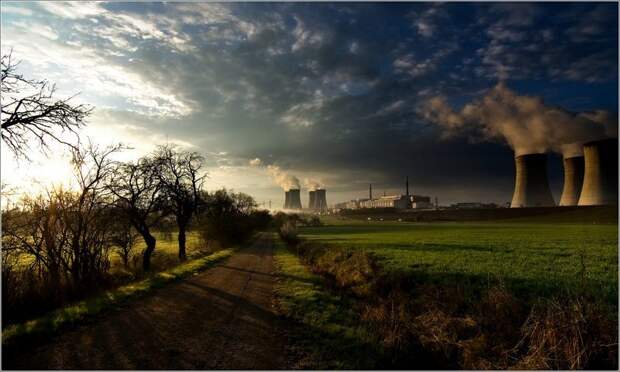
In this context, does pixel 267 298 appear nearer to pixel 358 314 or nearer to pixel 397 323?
pixel 358 314

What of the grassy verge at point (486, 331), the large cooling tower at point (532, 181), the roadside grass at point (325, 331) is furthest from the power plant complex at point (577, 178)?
the roadside grass at point (325, 331)

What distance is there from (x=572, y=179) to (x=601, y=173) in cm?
2015

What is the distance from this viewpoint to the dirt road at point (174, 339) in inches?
243

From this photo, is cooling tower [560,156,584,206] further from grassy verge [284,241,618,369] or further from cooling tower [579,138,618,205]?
grassy verge [284,241,618,369]

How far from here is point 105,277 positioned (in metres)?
18.0

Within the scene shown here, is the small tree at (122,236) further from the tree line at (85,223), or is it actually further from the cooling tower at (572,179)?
the cooling tower at (572,179)

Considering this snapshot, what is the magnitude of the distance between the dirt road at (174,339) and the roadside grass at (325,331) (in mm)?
529

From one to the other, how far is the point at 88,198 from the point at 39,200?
2390 mm

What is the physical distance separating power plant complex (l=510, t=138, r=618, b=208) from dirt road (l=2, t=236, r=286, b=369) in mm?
72357

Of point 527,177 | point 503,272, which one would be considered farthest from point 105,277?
point 527,177

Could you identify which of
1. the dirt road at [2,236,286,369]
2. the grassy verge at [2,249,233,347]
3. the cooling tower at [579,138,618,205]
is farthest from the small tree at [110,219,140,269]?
the cooling tower at [579,138,618,205]

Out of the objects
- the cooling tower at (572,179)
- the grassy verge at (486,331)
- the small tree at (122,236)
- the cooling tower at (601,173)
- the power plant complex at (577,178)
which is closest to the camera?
the grassy verge at (486,331)

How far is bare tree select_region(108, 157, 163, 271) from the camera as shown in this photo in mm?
22480

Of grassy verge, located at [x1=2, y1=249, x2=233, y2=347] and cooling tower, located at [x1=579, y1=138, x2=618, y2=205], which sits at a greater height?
cooling tower, located at [x1=579, y1=138, x2=618, y2=205]
